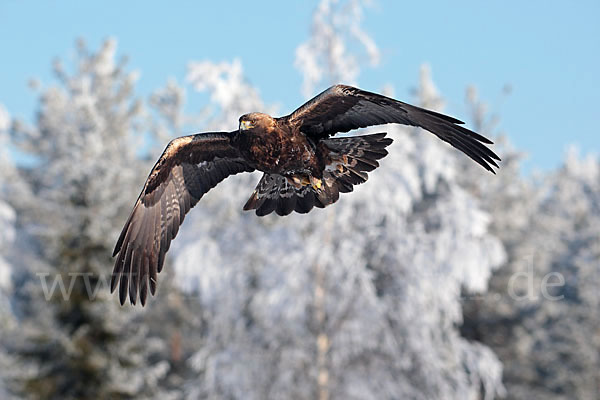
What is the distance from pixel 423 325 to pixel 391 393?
127 centimetres

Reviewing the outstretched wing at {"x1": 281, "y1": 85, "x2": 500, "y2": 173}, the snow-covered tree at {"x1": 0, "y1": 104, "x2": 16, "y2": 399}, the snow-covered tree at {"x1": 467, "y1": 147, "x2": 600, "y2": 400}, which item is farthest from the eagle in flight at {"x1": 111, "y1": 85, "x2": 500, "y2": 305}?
the snow-covered tree at {"x1": 467, "y1": 147, "x2": 600, "y2": 400}

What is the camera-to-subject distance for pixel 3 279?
77.0ft

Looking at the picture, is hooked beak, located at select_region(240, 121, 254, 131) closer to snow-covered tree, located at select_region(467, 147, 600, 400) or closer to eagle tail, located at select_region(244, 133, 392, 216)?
eagle tail, located at select_region(244, 133, 392, 216)

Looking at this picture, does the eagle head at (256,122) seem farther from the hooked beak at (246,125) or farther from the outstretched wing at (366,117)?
the outstretched wing at (366,117)

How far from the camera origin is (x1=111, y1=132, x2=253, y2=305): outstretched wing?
725 centimetres

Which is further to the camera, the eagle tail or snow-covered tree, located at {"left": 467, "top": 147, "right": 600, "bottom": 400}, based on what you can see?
snow-covered tree, located at {"left": 467, "top": 147, "right": 600, "bottom": 400}

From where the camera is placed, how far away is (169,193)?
7676mm

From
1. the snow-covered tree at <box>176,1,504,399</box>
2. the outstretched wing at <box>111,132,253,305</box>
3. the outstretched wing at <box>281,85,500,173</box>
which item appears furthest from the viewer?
the snow-covered tree at <box>176,1,504,399</box>

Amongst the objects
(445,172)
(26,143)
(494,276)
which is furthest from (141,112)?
A: (445,172)

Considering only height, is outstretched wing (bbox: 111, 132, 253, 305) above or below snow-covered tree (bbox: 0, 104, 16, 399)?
below

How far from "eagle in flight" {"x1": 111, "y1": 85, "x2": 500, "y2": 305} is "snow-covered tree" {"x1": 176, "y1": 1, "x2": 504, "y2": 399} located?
7708 millimetres

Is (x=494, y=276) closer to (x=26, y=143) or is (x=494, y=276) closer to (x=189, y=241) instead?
(x=189, y=241)

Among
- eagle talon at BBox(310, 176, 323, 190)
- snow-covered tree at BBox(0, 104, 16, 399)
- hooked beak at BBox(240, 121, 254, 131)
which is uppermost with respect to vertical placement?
snow-covered tree at BBox(0, 104, 16, 399)

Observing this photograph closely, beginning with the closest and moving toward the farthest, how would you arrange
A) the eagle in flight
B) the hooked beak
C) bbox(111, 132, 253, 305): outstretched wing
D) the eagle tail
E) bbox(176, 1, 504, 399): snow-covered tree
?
the eagle in flight
the hooked beak
the eagle tail
bbox(111, 132, 253, 305): outstretched wing
bbox(176, 1, 504, 399): snow-covered tree
